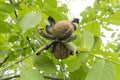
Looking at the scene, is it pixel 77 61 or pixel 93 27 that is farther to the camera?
pixel 93 27

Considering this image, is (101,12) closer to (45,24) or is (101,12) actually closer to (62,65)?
(62,65)

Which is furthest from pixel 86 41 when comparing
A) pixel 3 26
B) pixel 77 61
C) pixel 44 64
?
pixel 3 26

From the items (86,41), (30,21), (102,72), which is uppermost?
(30,21)

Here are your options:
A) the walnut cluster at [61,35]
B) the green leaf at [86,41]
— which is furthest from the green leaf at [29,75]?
the green leaf at [86,41]

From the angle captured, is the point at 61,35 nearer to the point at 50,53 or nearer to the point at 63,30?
the point at 63,30

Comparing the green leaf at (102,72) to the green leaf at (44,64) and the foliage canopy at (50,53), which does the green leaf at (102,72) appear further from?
the green leaf at (44,64)

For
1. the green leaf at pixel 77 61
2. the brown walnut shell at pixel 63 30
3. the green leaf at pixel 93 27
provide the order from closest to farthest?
the brown walnut shell at pixel 63 30 < the green leaf at pixel 77 61 < the green leaf at pixel 93 27

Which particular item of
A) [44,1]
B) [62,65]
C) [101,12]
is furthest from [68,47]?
[101,12]
